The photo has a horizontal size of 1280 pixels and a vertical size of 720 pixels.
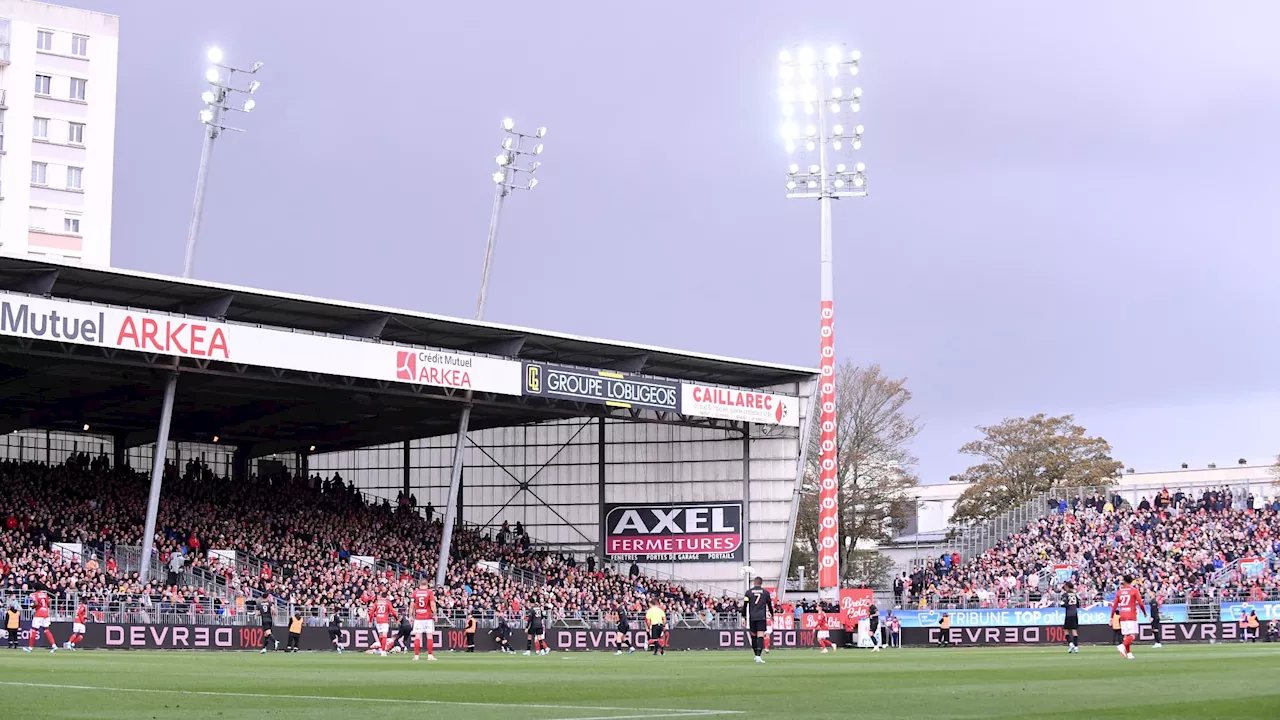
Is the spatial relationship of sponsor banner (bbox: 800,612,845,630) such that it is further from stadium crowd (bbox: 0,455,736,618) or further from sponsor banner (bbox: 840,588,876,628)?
stadium crowd (bbox: 0,455,736,618)

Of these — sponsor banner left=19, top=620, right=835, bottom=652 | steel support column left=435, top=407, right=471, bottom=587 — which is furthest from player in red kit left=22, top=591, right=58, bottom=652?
A: steel support column left=435, top=407, right=471, bottom=587

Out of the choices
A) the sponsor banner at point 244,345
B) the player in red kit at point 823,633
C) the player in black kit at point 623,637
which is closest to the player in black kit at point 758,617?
the player in black kit at point 623,637

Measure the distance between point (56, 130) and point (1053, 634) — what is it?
230 ft

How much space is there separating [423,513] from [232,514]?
16699 millimetres

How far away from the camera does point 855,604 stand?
51406 mm

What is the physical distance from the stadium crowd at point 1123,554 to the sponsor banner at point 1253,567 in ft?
0.49

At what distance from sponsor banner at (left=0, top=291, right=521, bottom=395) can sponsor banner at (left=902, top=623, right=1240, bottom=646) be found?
16.6 meters

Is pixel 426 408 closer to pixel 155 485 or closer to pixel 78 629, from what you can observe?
pixel 155 485

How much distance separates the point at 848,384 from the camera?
286 feet

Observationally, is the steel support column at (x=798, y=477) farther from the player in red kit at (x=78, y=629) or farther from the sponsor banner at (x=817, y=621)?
the player in red kit at (x=78, y=629)

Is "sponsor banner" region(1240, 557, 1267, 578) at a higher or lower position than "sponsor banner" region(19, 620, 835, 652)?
higher

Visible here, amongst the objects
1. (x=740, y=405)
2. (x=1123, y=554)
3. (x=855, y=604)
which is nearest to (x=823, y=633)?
(x=855, y=604)

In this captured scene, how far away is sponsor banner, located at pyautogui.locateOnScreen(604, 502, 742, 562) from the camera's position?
67938 mm

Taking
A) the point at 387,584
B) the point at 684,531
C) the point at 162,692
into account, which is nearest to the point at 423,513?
the point at 684,531
